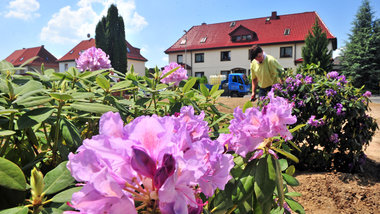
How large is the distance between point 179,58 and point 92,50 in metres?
29.2

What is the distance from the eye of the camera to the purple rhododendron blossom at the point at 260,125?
684 millimetres

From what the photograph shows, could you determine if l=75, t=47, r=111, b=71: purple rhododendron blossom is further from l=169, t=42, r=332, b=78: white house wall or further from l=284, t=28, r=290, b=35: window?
l=284, t=28, r=290, b=35: window

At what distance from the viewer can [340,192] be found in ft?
9.91

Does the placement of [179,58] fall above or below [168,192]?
above

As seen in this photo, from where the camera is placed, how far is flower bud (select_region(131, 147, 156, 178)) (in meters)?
0.39

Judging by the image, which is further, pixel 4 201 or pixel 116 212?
pixel 4 201

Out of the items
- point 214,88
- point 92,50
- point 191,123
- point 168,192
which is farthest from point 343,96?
point 168,192

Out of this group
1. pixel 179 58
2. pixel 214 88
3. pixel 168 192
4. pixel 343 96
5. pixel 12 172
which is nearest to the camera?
pixel 168 192

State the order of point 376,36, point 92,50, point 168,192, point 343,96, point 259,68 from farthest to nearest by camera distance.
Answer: point 376,36 < point 259,68 < point 343,96 < point 92,50 < point 168,192

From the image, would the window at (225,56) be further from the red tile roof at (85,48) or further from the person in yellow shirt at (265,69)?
the person in yellow shirt at (265,69)

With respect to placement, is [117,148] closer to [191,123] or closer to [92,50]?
[191,123]

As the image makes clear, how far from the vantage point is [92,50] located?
248cm

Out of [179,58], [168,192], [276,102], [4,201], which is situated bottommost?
[4,201]

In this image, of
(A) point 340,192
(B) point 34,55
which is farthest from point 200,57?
(B) point 34,55
